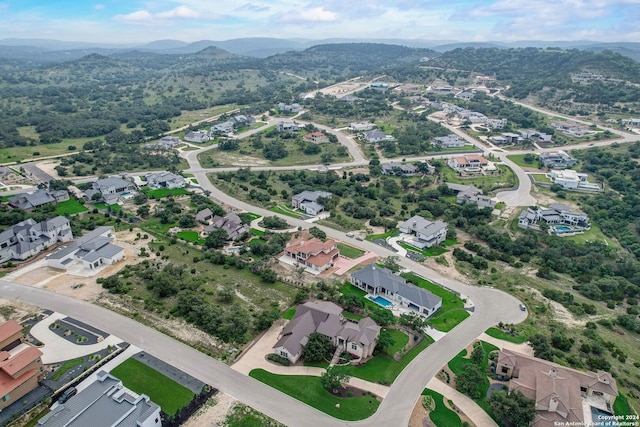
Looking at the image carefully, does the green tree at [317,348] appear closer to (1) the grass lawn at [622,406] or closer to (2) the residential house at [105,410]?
(2) the residential house at [105,410]

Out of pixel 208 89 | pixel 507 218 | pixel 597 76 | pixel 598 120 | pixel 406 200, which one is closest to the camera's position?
pixel 507 218

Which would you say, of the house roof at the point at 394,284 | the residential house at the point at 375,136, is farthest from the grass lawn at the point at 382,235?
the residential house at the point at 375,136

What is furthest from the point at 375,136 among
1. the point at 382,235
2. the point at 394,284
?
the point at 394,284

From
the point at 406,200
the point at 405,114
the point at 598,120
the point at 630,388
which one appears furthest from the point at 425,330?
the point at 598,120

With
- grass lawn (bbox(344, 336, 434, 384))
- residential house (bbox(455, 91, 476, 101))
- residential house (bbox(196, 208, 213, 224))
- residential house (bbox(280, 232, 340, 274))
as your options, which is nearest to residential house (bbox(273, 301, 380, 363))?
grass lawn (bbox(344, 336, 434, 384))

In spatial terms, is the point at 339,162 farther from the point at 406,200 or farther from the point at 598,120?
the point at 598,120

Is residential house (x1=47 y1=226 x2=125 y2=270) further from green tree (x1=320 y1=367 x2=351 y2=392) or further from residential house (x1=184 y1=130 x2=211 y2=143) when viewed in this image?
residential house (x1=184 y1=130 x2=211 y2=143)

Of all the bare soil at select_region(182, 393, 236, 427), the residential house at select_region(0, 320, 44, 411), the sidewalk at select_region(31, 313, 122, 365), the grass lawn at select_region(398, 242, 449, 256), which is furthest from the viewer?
the grass lawn at select_region(398, 242, 449, 256)
